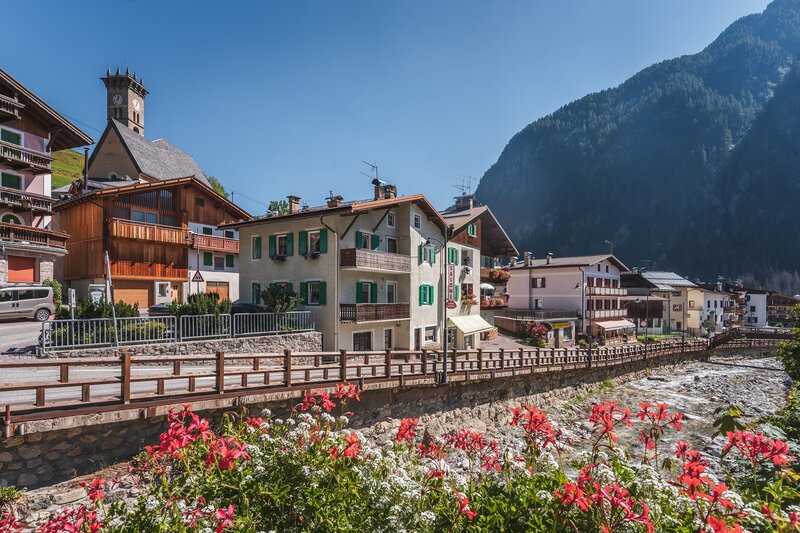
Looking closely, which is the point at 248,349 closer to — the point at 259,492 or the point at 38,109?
the point at 259,492

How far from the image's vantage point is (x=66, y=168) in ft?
367

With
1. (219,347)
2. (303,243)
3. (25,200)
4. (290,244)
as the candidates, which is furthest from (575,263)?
(25,200)

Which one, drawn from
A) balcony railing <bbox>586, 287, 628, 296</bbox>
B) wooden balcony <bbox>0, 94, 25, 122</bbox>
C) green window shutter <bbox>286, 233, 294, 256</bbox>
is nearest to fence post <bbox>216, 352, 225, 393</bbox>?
green window shutter <bbox>286, 233, 294, 256</bbox>

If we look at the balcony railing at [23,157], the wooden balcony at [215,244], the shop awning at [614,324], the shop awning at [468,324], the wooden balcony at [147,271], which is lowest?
the shop awning at [614,324]

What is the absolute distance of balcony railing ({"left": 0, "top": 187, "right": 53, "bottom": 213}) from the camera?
24688 mm

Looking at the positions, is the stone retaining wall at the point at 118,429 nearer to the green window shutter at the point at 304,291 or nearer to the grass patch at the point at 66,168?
the green window shutter at the point at 304,291

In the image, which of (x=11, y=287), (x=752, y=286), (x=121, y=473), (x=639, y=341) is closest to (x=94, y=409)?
(x=121, y=473)

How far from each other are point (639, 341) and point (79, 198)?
59.6 meters

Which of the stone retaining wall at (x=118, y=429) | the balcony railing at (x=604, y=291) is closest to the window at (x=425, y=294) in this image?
the stone retaining wall at (x=118, y=429)

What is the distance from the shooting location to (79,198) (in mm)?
28672

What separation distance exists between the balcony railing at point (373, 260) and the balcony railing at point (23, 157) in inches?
826

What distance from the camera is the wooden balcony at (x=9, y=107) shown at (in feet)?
79.9

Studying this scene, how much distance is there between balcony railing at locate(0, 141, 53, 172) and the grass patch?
76777 millimetres

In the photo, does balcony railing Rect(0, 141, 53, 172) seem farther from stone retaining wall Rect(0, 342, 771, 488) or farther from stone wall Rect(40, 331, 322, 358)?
stone retaining wall Rect(0, 342, 771, 488)
